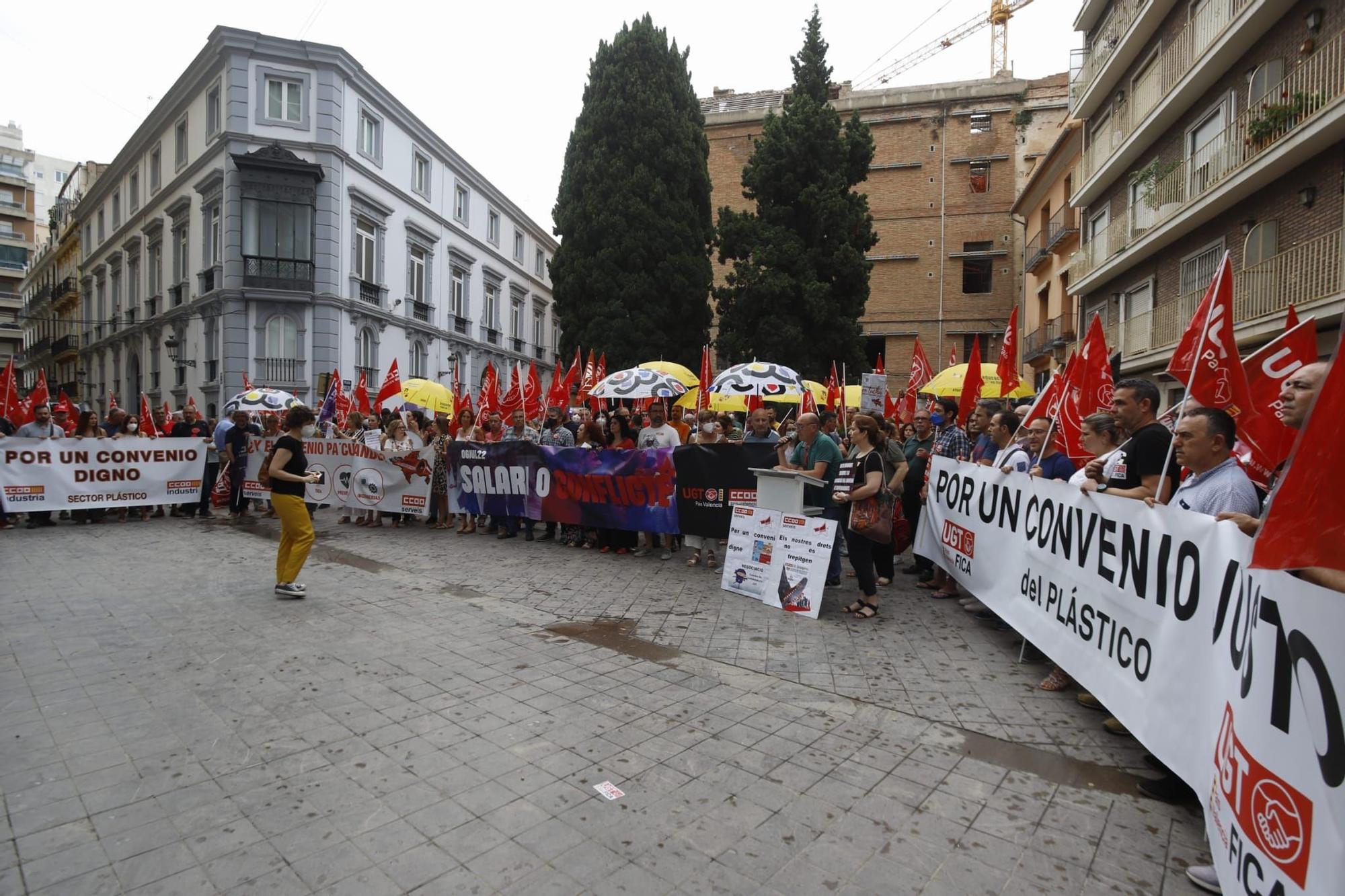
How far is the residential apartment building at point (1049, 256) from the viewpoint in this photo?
28000mm

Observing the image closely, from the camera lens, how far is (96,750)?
373 cm

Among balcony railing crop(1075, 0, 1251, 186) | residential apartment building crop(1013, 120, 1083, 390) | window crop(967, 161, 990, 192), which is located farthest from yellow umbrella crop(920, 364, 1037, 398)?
window crop(967, 161, 990, 192)

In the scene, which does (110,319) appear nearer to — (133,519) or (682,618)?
(133,519)

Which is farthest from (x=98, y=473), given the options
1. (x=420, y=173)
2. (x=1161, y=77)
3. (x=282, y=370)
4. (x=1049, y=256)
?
(x=1049, y=256)

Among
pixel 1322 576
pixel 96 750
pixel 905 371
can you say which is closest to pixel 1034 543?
pixel 1322 576

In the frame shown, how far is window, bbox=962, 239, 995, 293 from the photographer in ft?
125

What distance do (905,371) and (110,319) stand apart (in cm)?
4130

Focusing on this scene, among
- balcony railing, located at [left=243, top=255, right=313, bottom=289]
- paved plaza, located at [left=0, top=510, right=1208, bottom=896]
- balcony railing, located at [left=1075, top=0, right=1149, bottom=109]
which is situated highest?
balcony railing, located at [left=1075, top=0, right=1149, bottom=109]

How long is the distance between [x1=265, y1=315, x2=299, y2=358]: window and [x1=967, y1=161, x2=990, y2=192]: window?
109 feet

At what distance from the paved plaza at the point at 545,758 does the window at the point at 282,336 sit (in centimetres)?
2120

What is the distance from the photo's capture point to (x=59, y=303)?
50.9 m

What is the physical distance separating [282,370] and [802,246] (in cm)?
1985

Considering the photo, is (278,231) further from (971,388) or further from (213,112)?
(971,388)

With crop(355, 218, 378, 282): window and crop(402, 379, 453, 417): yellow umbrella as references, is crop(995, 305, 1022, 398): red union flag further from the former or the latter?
crop(355, 218, 378, 282): window
